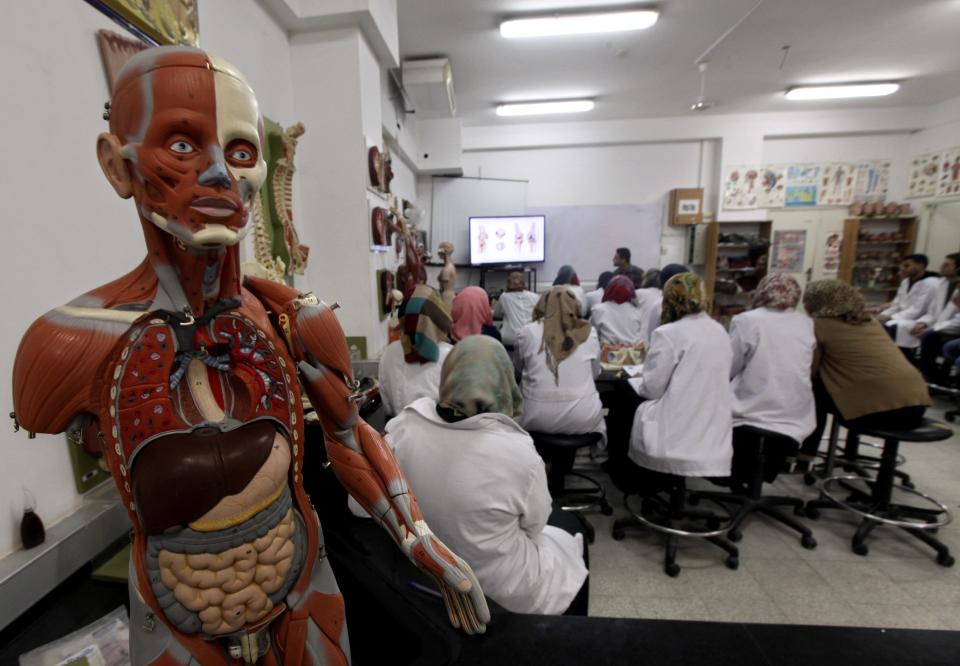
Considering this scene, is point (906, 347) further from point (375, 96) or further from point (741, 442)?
point (375, 96)

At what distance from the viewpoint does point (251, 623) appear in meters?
0.61

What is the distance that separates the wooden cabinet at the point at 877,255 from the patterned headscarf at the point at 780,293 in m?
5.25

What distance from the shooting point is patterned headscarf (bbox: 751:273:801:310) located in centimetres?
220

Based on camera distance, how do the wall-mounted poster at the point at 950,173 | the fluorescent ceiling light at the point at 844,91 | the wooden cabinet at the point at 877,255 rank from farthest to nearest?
the wooden cabinet at the point at 877,255 < the wall-mounted poster at the point at 950,173 < the fluorescent ceiling light at the point at 844,91

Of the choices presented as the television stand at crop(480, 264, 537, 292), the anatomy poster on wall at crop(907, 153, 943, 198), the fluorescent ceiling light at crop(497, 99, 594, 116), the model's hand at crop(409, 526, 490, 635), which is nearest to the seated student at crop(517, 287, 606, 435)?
the model's hand at crop(409, 526, 490, 635)

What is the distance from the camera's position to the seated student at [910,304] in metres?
4.49

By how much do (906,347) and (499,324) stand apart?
4.36 metres

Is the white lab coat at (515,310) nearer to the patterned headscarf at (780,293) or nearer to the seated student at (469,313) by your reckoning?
the seated student at (469,313)

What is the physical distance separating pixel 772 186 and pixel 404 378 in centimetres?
662

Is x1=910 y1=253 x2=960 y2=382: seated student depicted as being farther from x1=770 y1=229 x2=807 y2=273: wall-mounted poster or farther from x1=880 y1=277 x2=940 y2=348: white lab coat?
x1=770 y1=229 x2=807 y2=273: wall-mounted poster

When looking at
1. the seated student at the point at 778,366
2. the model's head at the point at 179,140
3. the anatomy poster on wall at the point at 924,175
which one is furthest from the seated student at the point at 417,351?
the anatomy poster on wall at the point at 924,175

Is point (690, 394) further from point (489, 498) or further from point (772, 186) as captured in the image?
point (772, 186)

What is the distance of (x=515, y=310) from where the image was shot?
4.03m

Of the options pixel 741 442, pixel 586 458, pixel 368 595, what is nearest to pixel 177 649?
pixel 368 595
